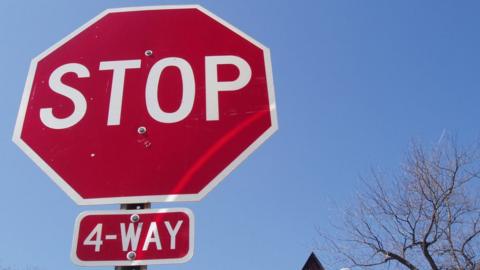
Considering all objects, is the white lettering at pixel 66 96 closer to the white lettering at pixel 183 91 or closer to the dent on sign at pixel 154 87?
the dent on sign at pixel 154 87

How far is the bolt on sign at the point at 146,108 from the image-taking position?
57.0 inches

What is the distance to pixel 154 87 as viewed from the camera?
5.34 ft

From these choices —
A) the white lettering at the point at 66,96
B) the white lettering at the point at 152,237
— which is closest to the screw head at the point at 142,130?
the white lettering at the point at 66,96

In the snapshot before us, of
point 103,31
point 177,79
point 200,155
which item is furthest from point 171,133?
point 103,31

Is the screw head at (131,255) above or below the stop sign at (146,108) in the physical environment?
below

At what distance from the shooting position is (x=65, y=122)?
1.57 m

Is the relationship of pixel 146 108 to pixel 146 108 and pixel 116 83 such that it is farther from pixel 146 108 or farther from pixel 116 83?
pixel 116 83

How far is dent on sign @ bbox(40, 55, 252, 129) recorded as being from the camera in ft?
5.15

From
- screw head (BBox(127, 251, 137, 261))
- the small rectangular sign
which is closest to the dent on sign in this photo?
the small rectangular sign

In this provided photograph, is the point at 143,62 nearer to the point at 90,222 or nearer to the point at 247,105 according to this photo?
the point at 247,105

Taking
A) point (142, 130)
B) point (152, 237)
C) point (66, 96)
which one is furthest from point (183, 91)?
point (152, 237)

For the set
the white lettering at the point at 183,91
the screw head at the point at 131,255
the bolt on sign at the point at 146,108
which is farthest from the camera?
the white lettering at the point at 183,91

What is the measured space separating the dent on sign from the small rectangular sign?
34cm

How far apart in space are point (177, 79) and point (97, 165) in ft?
1.36
